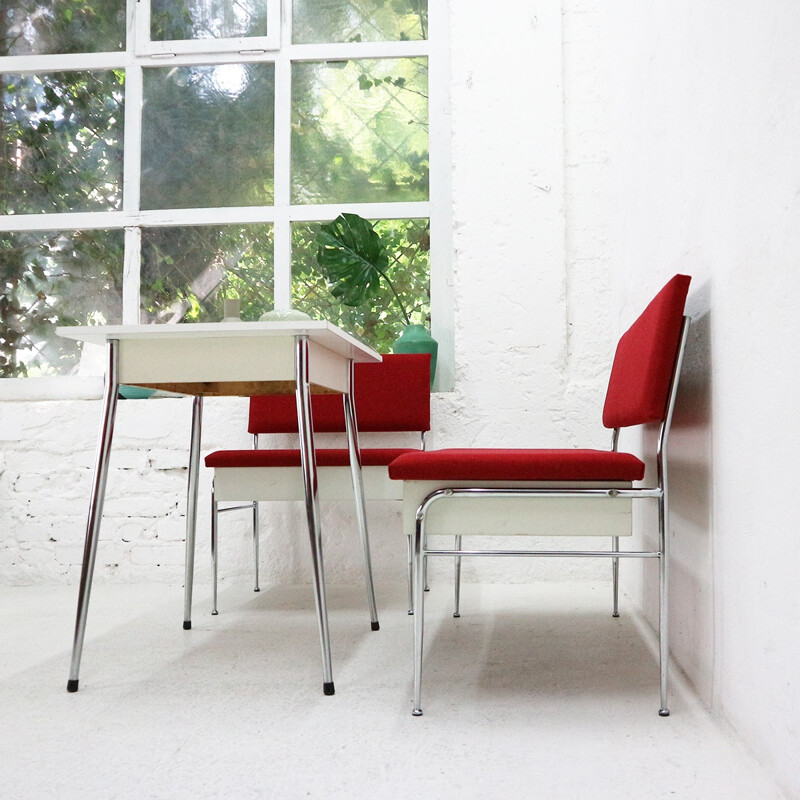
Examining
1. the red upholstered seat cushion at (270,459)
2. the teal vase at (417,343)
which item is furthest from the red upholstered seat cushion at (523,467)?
the teal vase at (417,343)

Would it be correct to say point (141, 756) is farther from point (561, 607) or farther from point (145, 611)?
point (561, 607)

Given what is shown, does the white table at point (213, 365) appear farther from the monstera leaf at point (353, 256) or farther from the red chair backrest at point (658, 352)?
the monstera leaf at point (353, 256)

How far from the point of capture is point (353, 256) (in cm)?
310

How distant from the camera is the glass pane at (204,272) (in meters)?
3.30

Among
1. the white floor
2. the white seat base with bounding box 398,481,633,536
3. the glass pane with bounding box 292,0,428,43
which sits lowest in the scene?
the white floor

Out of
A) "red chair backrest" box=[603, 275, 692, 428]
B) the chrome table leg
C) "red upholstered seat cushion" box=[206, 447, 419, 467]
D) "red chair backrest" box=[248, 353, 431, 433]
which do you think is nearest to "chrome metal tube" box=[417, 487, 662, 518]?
"red chair backrest" box=[603, 275, 692, 428]

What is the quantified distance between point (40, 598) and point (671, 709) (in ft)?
7.19

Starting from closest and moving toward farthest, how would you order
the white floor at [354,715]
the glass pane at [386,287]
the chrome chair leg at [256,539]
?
the white floor at [354,715]
the chrome chair leg at [256,539]
the glass pane at [386,287]

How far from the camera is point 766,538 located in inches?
47.5

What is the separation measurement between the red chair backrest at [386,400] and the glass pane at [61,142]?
4.41ft

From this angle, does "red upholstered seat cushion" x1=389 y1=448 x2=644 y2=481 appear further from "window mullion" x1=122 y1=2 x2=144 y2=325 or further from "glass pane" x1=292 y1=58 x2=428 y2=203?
"window mullion" x1=122 y1=2 x2=144 y2=325

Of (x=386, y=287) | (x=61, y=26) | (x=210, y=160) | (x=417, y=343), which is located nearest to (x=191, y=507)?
(x=417, y=343)

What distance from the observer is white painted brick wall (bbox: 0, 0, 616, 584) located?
298 centimetres

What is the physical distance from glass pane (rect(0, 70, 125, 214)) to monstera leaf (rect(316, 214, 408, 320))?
98cm
